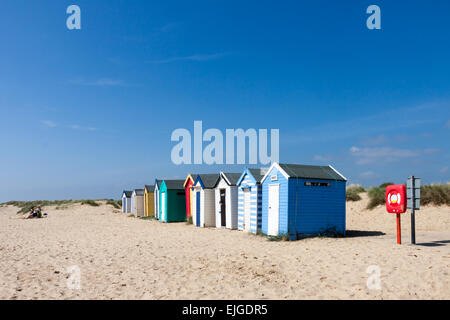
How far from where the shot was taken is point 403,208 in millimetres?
11852

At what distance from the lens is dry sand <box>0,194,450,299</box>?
7156 mm

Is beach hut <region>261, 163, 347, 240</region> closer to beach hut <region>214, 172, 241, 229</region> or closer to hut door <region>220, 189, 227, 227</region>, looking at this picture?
beach hut <region>214, 172, 241, 229</region>

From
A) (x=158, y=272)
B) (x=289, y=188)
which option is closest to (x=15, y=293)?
(x=158, y=272)

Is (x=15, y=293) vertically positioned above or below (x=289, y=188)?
below

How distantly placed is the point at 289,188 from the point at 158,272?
6.70m

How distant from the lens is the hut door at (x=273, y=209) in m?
14.6

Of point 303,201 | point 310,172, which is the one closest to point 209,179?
point 310,172

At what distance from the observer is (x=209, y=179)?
22.0 m

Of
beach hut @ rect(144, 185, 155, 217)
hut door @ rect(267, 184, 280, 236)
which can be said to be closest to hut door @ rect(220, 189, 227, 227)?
hut door @ rect(267, 184, 280, 236)

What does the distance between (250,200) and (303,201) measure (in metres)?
3.63

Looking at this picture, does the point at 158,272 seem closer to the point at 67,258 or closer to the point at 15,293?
the point at 15,293

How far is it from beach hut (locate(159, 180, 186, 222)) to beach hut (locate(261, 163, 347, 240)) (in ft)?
38.4

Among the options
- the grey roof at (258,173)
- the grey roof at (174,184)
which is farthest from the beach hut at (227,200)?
the grey roof at (174,184)

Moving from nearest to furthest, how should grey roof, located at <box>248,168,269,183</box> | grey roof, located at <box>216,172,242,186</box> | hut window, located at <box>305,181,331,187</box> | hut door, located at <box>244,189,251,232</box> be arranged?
hut window, located at <box>305,181,331,187</box>
grey roof, located at <box>248,168,269,183</box>
hut door, located at <box>244,189,251,232</box>
grey roof, located at <box>216,172,242,186</box>
